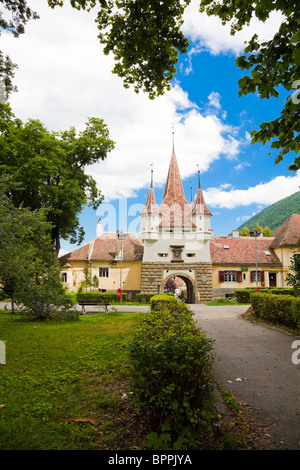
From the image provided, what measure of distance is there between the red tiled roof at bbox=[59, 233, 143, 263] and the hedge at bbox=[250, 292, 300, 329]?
2219cm

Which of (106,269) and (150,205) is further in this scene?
(106,269)

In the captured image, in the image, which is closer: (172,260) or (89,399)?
(89,399)

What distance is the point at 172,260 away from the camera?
111ft

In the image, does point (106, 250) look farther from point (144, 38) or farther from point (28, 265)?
point (144, 38)

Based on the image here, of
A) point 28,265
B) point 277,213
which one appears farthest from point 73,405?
point 277,213

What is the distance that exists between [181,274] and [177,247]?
3238 mm

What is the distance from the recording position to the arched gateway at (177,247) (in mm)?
33062

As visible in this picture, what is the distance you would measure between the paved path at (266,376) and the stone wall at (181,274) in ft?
72.8

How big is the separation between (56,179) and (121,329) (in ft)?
73.0

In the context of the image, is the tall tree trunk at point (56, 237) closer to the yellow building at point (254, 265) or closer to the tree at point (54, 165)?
the tree at point (54, 165)

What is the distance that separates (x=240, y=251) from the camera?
3678cm

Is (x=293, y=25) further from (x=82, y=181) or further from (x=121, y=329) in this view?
(x=82, y=181)

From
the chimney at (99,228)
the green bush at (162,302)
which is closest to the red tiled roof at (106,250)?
the chimney at (99,228)
